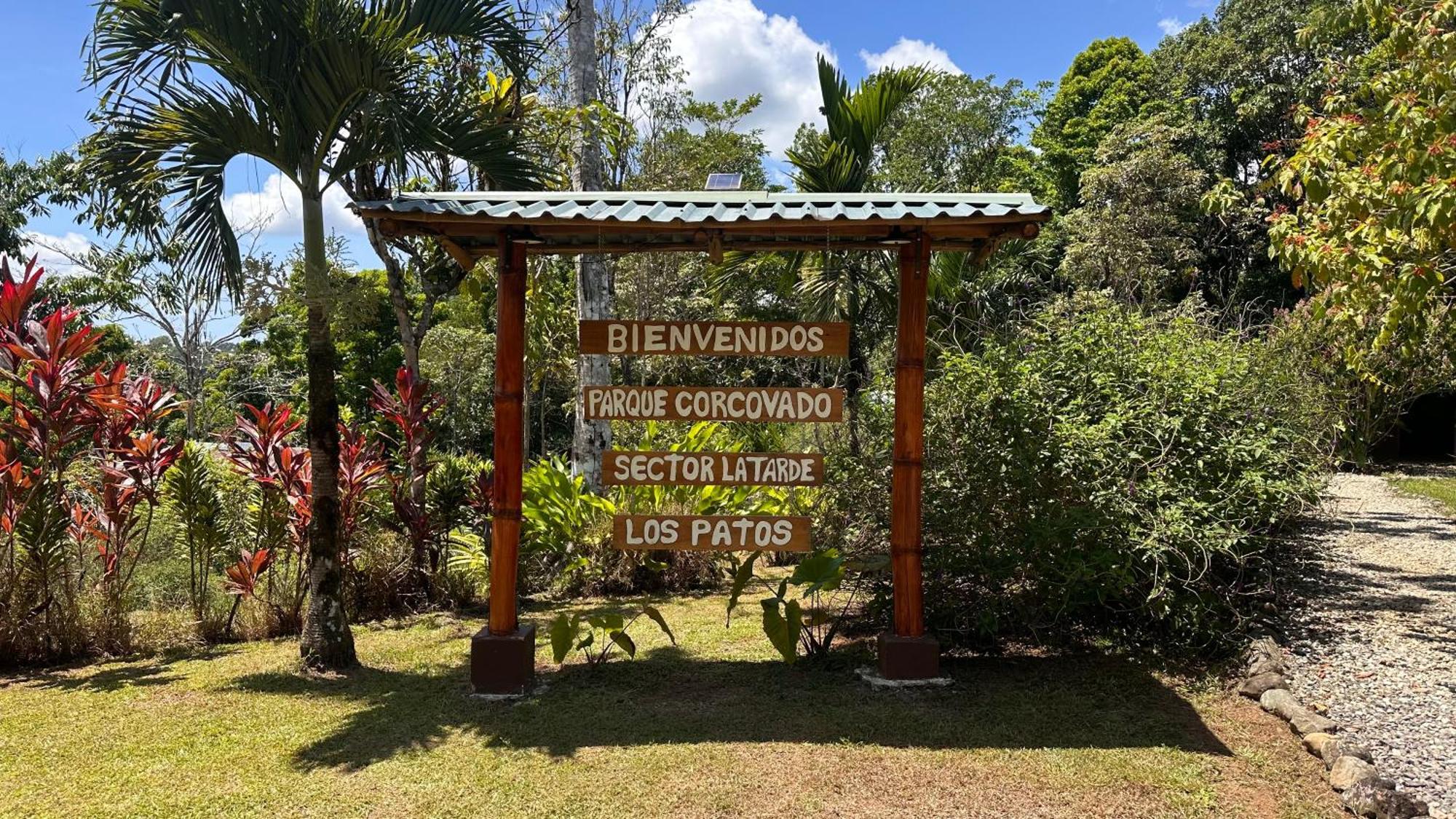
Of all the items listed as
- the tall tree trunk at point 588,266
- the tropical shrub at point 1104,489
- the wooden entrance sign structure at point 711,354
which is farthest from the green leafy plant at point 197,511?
the tropical shrub at point 1104,489

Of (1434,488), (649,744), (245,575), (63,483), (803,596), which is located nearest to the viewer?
(649,744)

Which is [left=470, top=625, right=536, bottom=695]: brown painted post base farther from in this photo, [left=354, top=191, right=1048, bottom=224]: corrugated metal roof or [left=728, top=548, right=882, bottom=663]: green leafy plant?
[left=354, top=191, right=1048, bottom=224]: corrugated metal roof

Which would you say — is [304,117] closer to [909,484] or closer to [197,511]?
[197,511]

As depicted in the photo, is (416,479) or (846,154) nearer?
(416,479)

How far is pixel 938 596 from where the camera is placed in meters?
5.28

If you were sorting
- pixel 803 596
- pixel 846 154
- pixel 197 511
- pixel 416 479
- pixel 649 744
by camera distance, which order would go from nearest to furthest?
pixel 649 744
pixel 803 596
pixel 197 511
pixel 416 479
pixel 846 154

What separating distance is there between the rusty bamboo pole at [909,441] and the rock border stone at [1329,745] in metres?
1.79

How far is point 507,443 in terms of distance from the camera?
15.7 feet

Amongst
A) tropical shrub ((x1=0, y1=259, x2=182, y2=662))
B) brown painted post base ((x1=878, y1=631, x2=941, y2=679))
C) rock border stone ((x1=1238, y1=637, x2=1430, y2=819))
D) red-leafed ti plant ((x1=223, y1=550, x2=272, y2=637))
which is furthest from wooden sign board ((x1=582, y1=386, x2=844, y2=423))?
tropical shrub ((x1=0, y1=259, x2=182, y2=662))

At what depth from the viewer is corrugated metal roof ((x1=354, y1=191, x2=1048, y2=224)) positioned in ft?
14.3

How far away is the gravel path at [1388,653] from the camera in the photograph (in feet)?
12.9

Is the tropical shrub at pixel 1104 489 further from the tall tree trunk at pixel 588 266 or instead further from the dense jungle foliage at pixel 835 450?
the tall tree trunk at pixel 588 266

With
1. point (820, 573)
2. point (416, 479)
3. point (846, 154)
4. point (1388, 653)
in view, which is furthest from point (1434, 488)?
point (416, 479)

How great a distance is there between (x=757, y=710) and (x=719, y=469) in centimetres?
129
